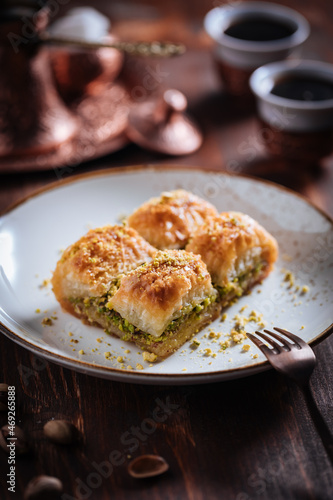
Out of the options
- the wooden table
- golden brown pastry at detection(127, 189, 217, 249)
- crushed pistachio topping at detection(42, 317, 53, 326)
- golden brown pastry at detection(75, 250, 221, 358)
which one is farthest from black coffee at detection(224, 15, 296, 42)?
crushed pistachio topping at detection(42, 317, 53, 326)

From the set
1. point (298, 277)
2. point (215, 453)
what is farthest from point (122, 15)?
point (215, 453)

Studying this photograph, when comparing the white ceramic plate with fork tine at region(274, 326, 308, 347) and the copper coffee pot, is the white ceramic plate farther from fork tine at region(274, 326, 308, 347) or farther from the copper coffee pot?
the copper coffee pot

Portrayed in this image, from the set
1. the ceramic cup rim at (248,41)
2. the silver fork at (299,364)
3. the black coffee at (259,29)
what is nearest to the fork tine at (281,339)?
the silver fork at (299,364)

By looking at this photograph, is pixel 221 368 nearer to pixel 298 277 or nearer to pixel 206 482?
pixel 206 482

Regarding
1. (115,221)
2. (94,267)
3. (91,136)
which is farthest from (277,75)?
(94,267)

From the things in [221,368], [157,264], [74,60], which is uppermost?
[74,60]
